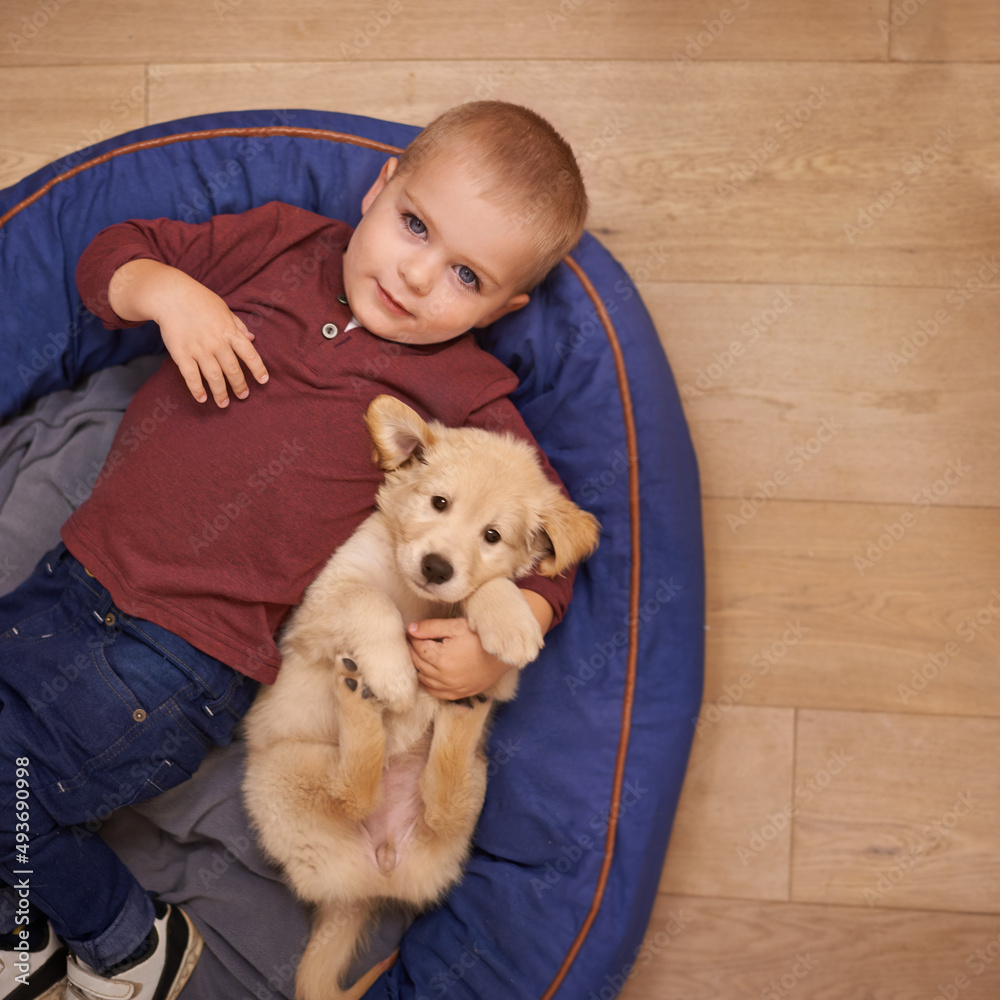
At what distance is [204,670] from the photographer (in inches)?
88.7

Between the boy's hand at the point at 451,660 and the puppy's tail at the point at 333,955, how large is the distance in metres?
0.72

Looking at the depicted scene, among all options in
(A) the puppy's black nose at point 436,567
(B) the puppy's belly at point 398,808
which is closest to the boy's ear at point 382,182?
(A) the puppy's black nose at point 436,567

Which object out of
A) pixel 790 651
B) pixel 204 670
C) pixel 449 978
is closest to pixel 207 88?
pixel 204 670

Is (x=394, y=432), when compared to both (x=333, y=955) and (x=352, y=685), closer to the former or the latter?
(x=352, y=685)

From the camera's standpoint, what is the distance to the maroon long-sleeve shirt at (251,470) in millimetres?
2242

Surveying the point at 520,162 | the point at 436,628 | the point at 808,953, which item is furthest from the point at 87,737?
the point at 808,953

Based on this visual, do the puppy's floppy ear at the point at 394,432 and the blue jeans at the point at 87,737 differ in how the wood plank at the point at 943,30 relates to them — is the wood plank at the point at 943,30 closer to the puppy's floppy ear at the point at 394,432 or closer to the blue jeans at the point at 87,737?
the puppy's floppy ear at the point at 394,432

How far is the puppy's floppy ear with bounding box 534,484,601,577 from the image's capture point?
2104mm

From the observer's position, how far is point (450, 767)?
2203mm

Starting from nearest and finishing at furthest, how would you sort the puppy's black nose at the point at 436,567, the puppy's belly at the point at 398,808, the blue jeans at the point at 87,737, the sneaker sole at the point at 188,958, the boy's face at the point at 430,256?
Result: the puppy's black nose at the point at 436,567 < the boy's face at the point at 430,256 < the blue jeans at the point at 87,737 < the puppy's belly at the point at 398,808 < the sneaker sole at the point at 188,958

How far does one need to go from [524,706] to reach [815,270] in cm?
165

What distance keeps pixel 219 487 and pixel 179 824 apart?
1.03 m

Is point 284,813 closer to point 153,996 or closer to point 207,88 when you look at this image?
point 153,996

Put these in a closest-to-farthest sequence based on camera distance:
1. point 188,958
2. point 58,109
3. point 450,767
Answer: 1. point 450,767
2. point 188,958
3. point 58,109
